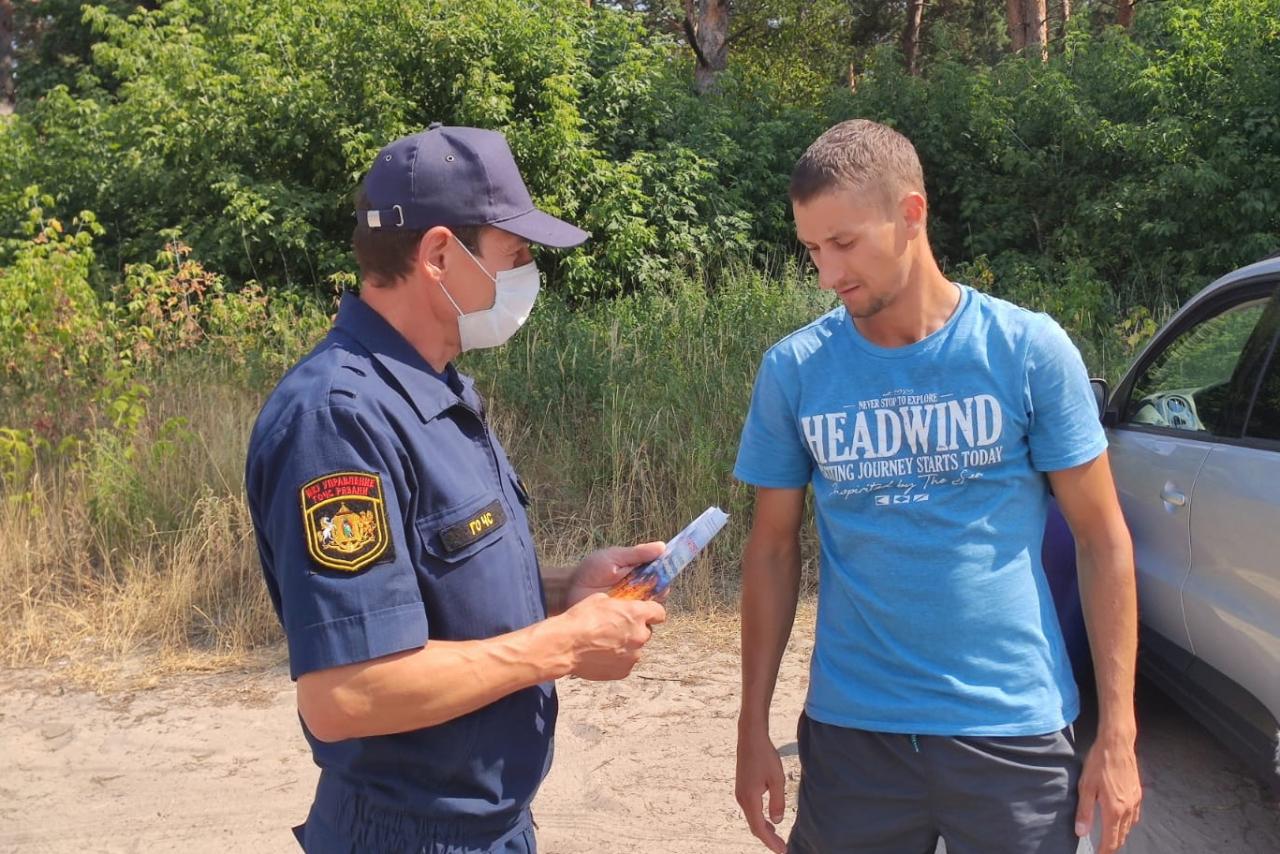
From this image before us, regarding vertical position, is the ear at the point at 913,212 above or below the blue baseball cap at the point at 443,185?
below

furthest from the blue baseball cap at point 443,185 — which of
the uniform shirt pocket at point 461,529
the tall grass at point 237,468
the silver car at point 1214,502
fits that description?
the tall grass at point 237,468

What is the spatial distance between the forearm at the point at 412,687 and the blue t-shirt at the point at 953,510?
664mm

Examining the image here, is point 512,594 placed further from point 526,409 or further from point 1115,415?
point 526,409

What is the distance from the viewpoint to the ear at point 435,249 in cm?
178

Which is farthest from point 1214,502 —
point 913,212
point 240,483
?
point 240,483

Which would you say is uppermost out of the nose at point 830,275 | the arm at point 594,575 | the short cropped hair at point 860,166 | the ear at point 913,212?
the short cropped hair at point 860,166

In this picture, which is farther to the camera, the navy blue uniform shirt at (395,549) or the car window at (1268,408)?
the car window at (1268,408)

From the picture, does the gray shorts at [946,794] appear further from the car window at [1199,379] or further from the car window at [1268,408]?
the car window at [1199,379]

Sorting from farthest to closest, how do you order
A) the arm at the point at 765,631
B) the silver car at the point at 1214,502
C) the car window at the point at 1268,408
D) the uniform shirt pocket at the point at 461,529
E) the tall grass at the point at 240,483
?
the tall grass at the point at 240,483 < the car window at the point at 1268,408 < the silver car at the point at 1214,502 < the arm at the point at 765,631 < the uniform shirt pocket at the point at 461,529

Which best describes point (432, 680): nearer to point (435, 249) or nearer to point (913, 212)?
point (435, 249)

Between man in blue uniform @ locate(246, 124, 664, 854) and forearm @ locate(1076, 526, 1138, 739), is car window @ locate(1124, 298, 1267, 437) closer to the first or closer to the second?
forearm @ locate(1076, 526, 1138, 739)

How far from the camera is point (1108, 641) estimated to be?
192 centimetres

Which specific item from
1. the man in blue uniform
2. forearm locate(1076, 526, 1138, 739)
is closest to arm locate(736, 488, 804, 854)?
the man in blue uniform

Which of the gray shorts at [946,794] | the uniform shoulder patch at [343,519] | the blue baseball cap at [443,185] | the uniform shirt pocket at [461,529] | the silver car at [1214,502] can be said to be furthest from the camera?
the silver car at [1214,502]
